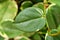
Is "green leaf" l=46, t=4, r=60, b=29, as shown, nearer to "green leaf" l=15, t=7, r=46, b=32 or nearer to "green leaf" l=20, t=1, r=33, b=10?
"green leaf" l=15, t=7, r=46, b=32

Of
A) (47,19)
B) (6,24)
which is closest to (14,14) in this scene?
(6,24)

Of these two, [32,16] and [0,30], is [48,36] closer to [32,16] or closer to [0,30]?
[32,16]

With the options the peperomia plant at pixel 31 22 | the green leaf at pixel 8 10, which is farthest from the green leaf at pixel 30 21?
the green leaf at pixel 8 10

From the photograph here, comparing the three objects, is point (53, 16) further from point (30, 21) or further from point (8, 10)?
point (8, 10)

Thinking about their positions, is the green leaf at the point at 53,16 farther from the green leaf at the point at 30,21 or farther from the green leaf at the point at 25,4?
the green leaf at the point at 25,4

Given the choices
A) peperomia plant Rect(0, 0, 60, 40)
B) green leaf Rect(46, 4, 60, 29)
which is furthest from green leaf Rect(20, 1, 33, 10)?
green leaf Rect(46, 4, 60, 29)

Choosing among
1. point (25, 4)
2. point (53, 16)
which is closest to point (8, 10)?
point (25, 4)

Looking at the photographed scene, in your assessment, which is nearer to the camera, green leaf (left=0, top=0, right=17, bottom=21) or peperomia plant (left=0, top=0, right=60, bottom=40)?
peperomia plant (left=0, top=0, right=60, bottom=40)
